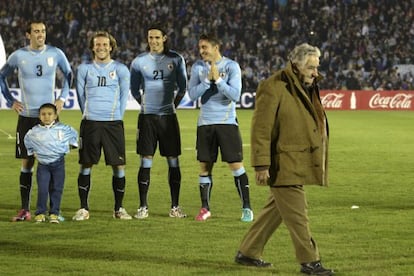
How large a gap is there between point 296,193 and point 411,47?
3695 centimetres

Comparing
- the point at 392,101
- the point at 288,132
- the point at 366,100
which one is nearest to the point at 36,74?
the point at 288,132

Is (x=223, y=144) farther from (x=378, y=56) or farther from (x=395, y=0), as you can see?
(x=395, y=0)

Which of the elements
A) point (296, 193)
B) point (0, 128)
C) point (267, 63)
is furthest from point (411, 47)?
point (296, 193)

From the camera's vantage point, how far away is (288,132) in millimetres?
8008

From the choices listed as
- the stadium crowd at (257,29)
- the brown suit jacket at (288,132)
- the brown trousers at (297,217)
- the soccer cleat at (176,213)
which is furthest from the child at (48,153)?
the stadium crowd at (257,29)

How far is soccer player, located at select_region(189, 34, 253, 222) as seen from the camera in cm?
1116

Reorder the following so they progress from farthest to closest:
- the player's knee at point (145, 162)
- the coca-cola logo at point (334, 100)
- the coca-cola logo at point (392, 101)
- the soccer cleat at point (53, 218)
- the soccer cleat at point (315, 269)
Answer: the coca-cola logo at point (334, 100) → the coca-cola logo at point (392, 101) → the player's knee at point (145, 162) → the soccer cleat at point (53, 218) → the soccer cleat at point (315, 269)

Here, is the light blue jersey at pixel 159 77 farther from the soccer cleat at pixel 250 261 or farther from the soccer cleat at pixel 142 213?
the soccer cleat at pixel 250 261

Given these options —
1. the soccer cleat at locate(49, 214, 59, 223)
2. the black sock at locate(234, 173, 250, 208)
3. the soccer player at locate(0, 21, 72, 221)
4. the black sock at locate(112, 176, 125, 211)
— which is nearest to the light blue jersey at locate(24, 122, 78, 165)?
the soccer player at locate(0, 21, 72, 221)

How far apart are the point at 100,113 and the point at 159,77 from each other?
0.81 meters

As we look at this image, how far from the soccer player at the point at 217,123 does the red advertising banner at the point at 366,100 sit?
2974 cm

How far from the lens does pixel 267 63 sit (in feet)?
143

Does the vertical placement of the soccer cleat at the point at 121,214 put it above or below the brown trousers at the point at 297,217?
below

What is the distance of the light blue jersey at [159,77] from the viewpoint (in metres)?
11.6
